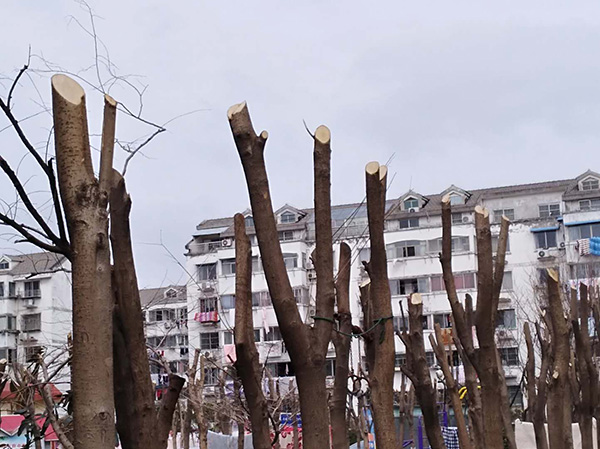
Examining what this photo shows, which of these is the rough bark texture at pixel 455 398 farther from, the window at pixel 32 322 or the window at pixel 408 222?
the window at pixel 32 322

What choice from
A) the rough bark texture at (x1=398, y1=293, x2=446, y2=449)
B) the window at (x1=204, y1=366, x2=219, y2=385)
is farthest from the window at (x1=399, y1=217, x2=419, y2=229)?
the rough bark texture at (x1=398, y1=293, x2=446, y2=449)

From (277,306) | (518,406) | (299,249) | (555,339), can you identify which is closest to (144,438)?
(277,306)

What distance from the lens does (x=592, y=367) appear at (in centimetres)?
1041

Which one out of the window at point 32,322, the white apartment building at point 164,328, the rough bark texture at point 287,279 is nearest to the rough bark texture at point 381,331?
the rough bark texture at point 287,279

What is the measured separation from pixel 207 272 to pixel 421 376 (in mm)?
44900

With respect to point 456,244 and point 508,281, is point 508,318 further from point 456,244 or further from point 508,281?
point 456,244

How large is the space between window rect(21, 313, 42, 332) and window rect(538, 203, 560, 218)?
29.6m

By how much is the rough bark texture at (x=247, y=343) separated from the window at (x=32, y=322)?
51.6 m

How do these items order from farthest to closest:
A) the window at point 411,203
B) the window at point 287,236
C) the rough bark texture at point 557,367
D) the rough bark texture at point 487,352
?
the window at point 287,236 → the window at point 411,203 → the rough bark texture at point 557,367 → the rough bark texture at point 487,352

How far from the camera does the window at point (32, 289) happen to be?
54.4 meters

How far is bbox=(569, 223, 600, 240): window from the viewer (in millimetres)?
43938

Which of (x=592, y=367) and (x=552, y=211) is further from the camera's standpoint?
(x=552, y=211)

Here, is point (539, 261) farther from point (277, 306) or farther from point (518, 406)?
point (277, 306)

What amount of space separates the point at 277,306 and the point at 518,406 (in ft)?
134
